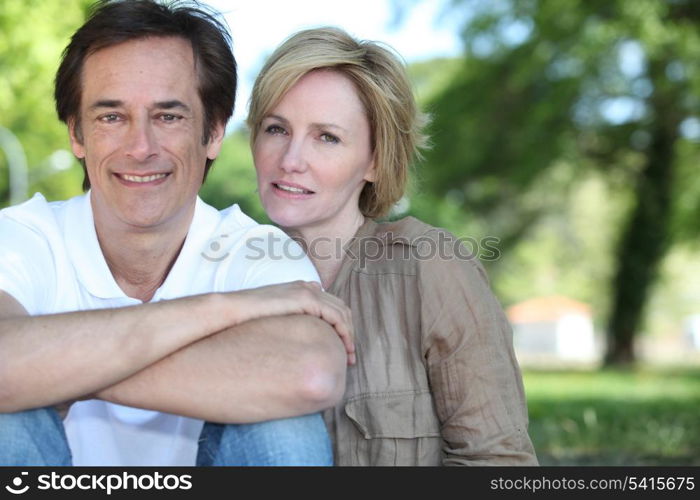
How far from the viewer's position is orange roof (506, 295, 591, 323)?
5684 centimetres

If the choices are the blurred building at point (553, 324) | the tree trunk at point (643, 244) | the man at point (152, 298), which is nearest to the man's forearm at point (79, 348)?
the man at point (152, 298)

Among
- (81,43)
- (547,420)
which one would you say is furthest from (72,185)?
(81,43)

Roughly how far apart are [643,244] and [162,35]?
51.0 feet

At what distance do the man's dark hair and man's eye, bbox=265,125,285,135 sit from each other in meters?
0.16

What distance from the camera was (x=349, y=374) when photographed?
112 inches

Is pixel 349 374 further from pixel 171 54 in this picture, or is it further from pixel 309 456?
pixel 171 54

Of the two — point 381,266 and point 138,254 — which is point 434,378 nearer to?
point 381,266

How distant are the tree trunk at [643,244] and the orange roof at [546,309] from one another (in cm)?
3820

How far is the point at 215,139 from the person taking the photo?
3.18 metres

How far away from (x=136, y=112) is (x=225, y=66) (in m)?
0.42

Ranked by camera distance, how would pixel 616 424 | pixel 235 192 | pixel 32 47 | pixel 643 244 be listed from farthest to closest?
pixel 643 244
pixel 32 47
pixel 616 424
pixel 235 192

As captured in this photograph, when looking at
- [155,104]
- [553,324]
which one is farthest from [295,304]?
[553,324]

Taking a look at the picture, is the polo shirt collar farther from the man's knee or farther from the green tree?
the green tree

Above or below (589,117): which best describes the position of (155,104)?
below
